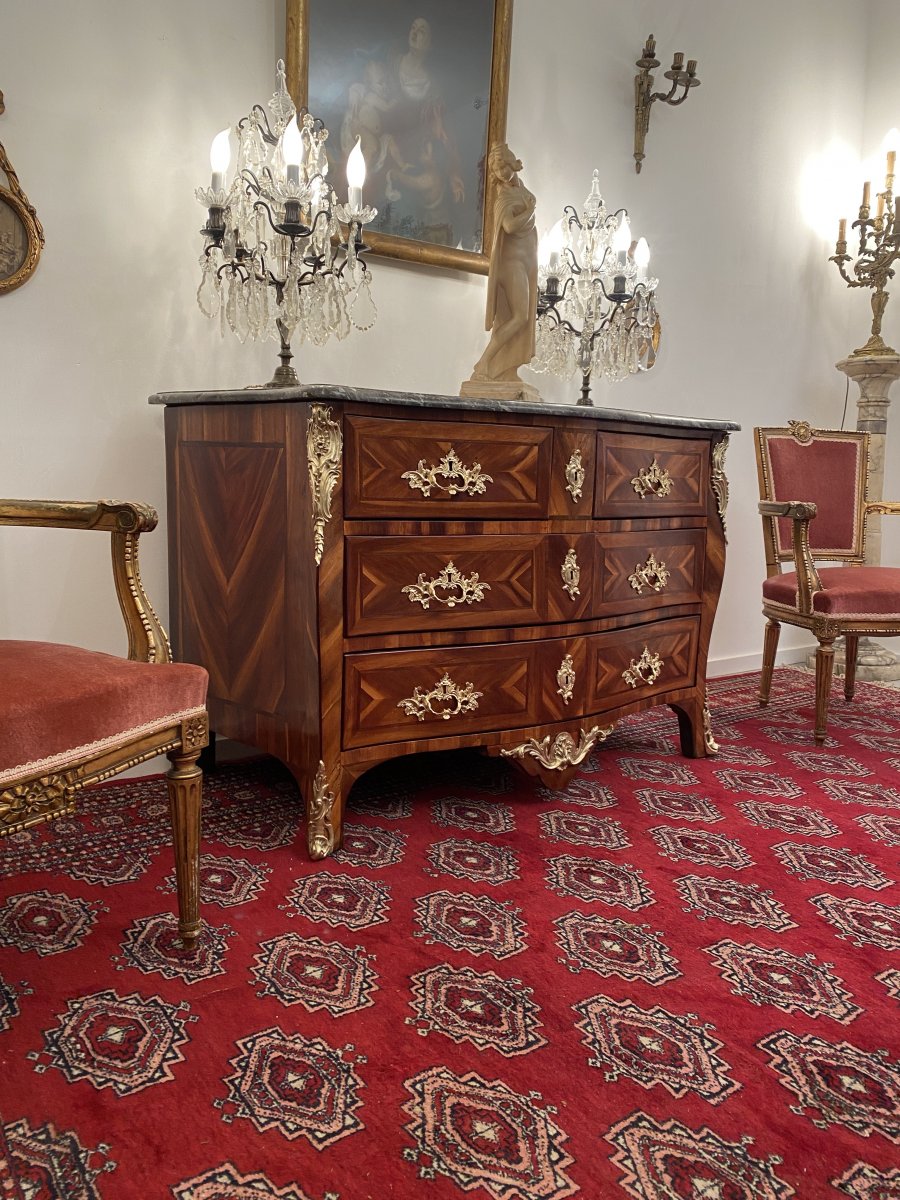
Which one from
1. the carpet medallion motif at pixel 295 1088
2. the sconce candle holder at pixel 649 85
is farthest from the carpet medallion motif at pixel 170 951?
the sconce candle holder at pixel 649 85

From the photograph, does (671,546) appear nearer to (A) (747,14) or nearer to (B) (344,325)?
(B) (344,325)

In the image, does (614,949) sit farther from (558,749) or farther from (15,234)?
(15,234)

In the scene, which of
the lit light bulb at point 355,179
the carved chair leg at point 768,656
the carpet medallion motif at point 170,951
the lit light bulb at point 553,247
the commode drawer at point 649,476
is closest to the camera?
the carpet medallion motif at point 170,951

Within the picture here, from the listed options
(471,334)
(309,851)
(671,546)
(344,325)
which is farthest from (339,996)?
(471,334)

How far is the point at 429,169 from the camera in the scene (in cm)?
311

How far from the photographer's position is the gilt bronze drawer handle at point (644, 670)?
2.83m

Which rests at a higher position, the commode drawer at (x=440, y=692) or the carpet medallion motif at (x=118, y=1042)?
the commode drawer at (x=440, y=692)

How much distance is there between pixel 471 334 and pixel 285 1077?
260 cm

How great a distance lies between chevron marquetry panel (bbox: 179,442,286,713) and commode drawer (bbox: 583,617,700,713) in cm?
93

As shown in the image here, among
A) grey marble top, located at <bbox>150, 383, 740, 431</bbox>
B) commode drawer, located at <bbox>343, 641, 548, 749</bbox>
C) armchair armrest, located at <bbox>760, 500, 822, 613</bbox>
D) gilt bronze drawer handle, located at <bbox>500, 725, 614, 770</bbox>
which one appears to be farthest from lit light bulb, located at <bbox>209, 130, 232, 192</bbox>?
armchair armrest, located at <bbox>760, 500, 822, 613</bbox>

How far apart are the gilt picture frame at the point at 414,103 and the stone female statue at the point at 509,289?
0.44 m

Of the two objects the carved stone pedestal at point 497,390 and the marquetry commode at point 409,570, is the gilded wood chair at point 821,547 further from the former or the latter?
the carved stone pedestal at point 497,390

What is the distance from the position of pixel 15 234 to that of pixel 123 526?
115 centimetres

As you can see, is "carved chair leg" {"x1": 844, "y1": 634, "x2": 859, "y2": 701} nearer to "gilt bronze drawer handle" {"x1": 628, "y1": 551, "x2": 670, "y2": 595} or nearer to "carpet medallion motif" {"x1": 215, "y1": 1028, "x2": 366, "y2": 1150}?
"gilt bronze drawer handle" {"x1": 628, "y1": 551, "x2": 670, "y2": 595}
